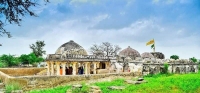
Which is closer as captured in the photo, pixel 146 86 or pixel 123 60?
pixel 146 86

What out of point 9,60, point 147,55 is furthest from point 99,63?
point 9,60

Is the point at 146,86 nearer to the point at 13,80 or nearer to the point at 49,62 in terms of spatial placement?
the point at 13,80

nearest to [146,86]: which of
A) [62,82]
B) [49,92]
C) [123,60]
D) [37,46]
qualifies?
[49,92]

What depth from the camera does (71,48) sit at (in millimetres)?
28188

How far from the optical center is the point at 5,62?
44.8 metres

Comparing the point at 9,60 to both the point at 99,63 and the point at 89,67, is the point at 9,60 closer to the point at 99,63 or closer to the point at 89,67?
the point at 99,63

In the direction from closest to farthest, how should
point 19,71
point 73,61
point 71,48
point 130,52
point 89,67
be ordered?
point 73,61 → point 89,67 → point 71,48 → point 19,71 → point 130,52

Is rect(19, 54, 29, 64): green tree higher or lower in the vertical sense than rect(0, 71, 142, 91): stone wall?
higher

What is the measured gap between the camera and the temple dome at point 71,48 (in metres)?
27.9

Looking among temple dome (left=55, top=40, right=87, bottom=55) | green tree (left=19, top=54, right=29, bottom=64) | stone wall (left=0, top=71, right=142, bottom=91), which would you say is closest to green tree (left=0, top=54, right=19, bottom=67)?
green tree (left=19, top=54, right=29, bottom=64)

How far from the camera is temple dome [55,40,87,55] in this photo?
27.9 metres

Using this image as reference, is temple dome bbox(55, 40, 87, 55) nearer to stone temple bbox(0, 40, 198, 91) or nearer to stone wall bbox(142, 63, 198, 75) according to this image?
stone temple bbox(0, 40, 198, 91)

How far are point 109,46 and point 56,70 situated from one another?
2415 centimetres

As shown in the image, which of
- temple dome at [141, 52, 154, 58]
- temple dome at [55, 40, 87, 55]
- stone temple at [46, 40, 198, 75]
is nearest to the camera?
stone temple at [46, 40, 198, 75]
